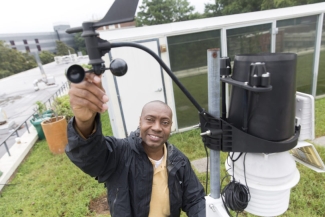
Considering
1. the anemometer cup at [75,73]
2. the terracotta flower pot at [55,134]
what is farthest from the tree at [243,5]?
the anemometer cup at [75,73]

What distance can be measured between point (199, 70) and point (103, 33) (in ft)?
7.33

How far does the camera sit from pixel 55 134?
16.6 feet

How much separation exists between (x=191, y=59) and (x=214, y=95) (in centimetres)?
392

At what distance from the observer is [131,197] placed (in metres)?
1.47

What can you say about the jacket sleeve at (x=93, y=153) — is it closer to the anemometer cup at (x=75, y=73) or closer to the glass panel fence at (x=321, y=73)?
the anemometer cup at (x=75, y=73)

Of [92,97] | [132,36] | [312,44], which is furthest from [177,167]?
[312,44]

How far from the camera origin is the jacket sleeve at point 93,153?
39.5 inches

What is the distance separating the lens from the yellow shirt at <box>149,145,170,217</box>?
1.50m

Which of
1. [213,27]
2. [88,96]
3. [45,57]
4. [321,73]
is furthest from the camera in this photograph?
[45,57]

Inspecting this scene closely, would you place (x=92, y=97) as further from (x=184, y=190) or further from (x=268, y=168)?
(x=184, y=190)

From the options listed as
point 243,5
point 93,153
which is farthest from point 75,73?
point 243,5

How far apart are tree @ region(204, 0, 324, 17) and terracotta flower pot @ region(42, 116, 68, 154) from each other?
71.5 feet

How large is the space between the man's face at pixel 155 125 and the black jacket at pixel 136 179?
0.08 metres

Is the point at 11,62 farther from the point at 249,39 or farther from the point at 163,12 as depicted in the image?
the point at 249,39
